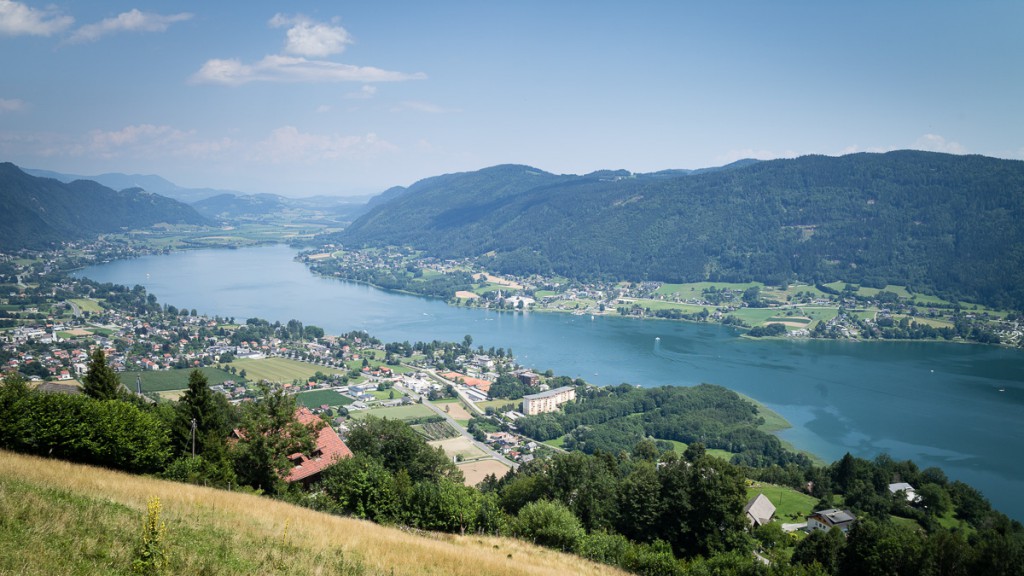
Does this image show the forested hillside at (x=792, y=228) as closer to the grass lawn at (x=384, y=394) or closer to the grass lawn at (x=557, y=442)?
the grass lawn at (x=384, y=394)

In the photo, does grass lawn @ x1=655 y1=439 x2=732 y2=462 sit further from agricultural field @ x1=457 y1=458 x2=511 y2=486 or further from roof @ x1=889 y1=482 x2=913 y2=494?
agricultural field @ x1=457 y1=458 x2=511 y2=486

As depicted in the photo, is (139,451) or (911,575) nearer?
(139,451)

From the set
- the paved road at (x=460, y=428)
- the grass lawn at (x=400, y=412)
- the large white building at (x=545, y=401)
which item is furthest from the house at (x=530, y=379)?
the grass lawn at (x=400, y=412)

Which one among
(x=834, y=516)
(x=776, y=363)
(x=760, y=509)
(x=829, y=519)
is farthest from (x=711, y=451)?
(x=776, y=363)

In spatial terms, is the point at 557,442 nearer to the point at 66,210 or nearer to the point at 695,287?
the point at 695,287

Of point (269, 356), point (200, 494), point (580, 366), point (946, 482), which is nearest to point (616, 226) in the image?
point (580, 366)

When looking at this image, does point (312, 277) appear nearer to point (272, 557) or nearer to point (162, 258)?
point (162, 258)
